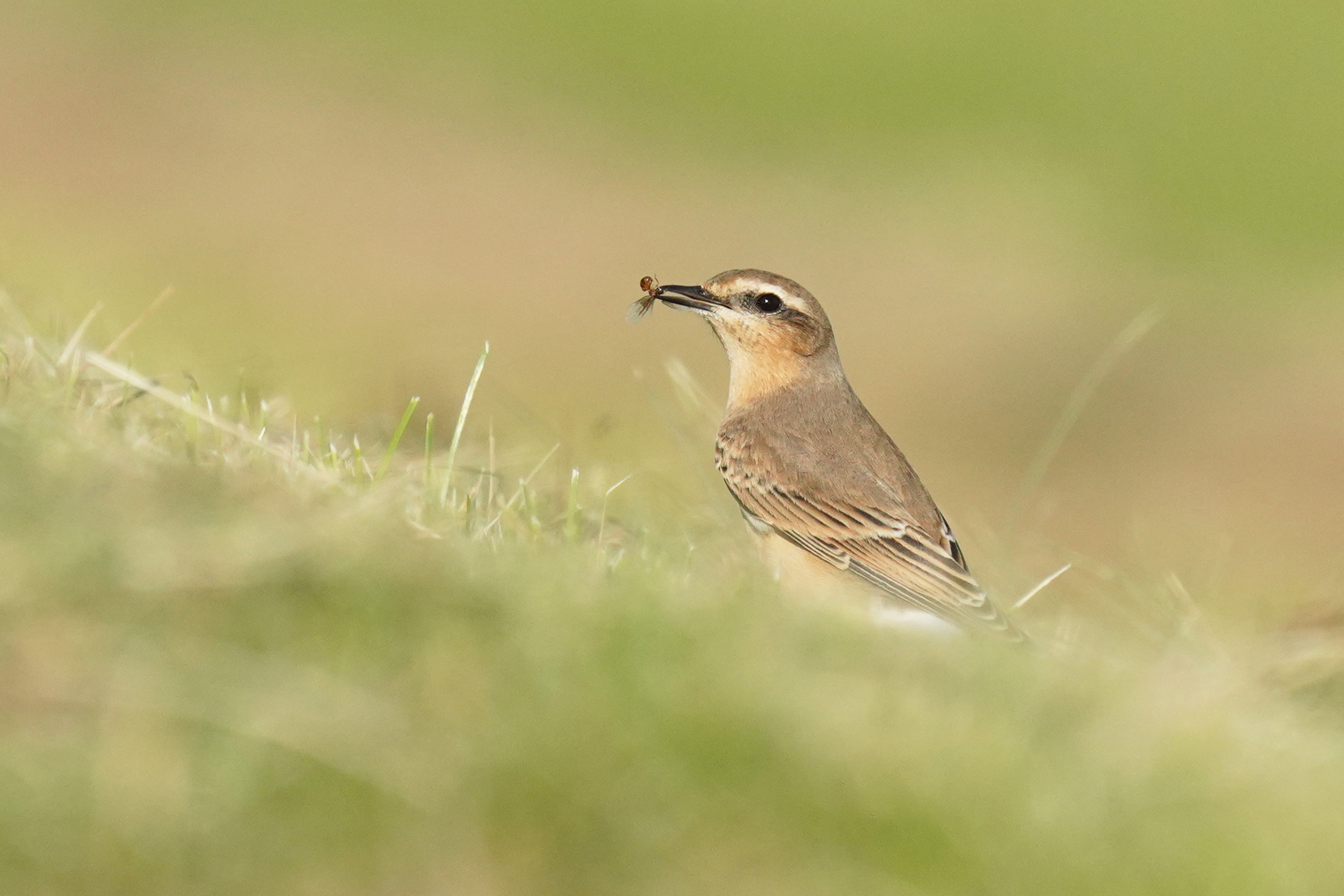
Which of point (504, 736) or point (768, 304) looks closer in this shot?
point (504, 736)

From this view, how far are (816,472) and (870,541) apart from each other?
490 millimetres

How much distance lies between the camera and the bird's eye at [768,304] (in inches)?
345

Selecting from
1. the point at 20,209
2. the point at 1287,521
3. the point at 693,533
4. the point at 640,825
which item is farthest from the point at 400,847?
the point at 20,209

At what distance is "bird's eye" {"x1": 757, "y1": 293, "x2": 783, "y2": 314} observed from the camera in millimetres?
8758

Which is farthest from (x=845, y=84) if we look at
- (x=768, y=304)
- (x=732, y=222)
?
(x=768, y=304)

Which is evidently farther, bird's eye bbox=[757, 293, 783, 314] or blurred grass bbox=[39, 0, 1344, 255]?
blurred grass bbox=[39, 0, 1344, 255]

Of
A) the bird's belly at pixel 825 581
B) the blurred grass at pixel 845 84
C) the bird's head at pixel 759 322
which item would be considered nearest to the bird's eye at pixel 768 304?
the bird's head at pixel 759 322

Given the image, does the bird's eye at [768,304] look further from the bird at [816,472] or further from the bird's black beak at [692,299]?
the bird's black beak at [692,299]

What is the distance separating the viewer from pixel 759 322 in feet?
28.8

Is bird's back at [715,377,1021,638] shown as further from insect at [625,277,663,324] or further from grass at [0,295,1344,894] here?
grass at [0,295,1344,894]

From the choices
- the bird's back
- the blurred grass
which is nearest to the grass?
the bird's back

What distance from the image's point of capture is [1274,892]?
362cm

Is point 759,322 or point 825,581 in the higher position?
point 759,322

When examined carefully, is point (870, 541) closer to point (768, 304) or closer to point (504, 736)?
point (768, 304)
